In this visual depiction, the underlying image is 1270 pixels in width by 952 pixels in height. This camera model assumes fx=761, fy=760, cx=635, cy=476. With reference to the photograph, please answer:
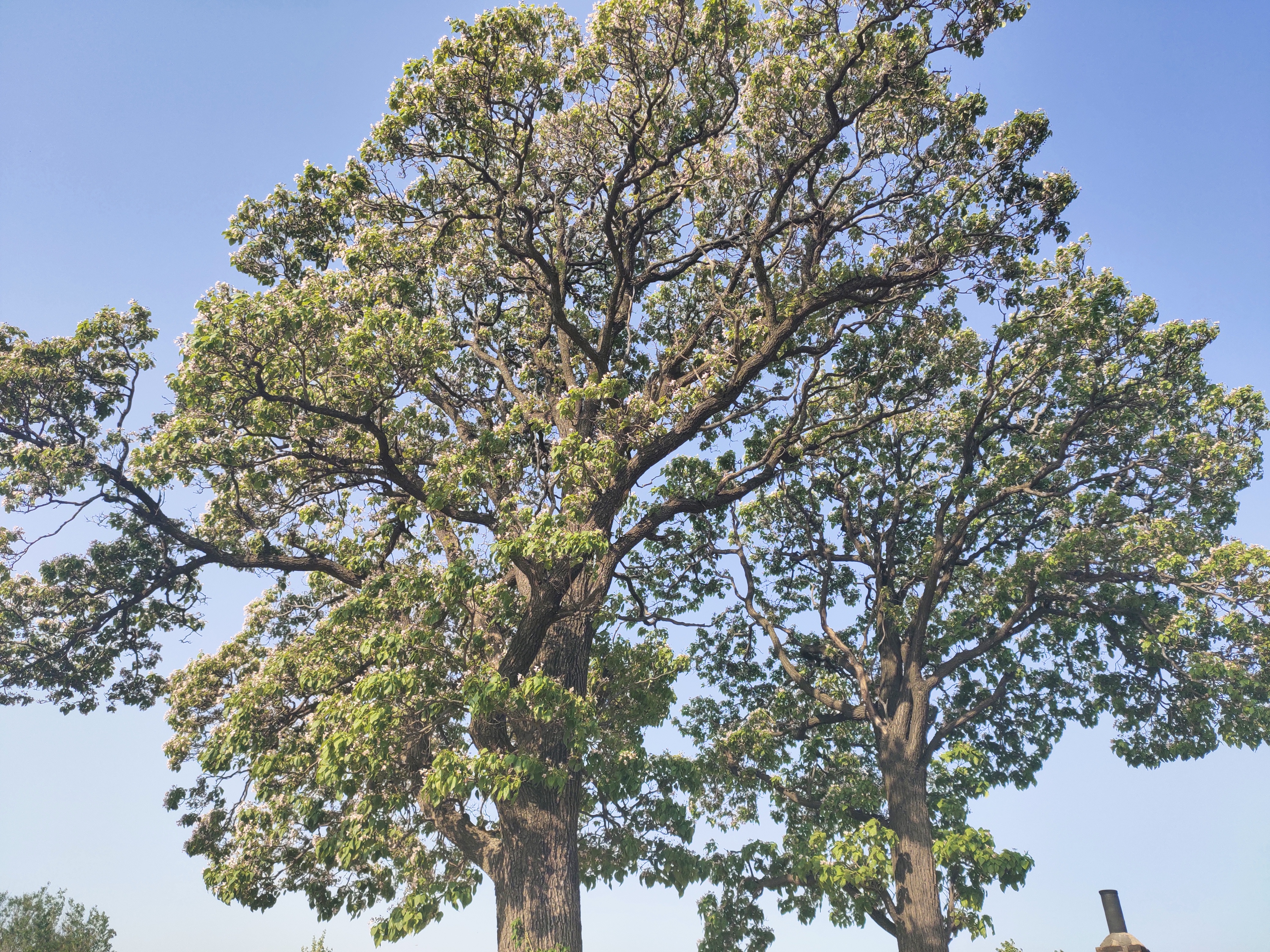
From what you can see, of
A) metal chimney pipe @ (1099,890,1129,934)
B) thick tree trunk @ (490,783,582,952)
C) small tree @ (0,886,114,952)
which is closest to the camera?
thick tree trunk @ (490,783,582,952)

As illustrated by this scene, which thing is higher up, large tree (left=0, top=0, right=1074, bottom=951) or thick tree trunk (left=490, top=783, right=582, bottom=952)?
large tree (left=0, top=0, right=1074, bottom=951)

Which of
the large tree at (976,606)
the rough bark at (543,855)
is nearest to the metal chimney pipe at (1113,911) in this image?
the large tree at (976,606)

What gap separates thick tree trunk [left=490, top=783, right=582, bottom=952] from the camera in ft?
31.1

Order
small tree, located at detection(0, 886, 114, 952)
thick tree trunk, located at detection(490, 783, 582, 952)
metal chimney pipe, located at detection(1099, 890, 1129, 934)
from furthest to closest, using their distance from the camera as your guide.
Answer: small tree, located at detection(0, 886, 114, 952)
metal chimney pipe, located at detection(1099, 890, 1129, 934)
thick tree trunk, located at detection(490, 783, 582, 952)

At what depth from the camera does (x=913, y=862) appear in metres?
14.9

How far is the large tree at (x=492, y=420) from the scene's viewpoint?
10.2 m

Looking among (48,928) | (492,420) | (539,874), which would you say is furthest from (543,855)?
(48,928)

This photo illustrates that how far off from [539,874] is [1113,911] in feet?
35.4

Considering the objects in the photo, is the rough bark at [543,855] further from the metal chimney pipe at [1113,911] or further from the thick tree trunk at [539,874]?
the metal chimney pipe at [1113,911]

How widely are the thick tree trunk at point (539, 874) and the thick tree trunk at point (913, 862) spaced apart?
7769mm

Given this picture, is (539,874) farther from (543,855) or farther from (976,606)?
(976,606)

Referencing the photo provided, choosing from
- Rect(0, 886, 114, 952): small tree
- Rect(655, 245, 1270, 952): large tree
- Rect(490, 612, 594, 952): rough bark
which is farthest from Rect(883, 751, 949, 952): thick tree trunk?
Rect(0, 886, 114, 952): small tree

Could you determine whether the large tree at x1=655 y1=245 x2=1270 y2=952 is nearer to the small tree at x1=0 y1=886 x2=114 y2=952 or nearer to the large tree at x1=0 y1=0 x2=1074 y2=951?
the large tree at x1=0 y1=0 x2=1074 y2=951

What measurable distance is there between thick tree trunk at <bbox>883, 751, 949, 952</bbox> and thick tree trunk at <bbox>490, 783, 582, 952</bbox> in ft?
25.5
